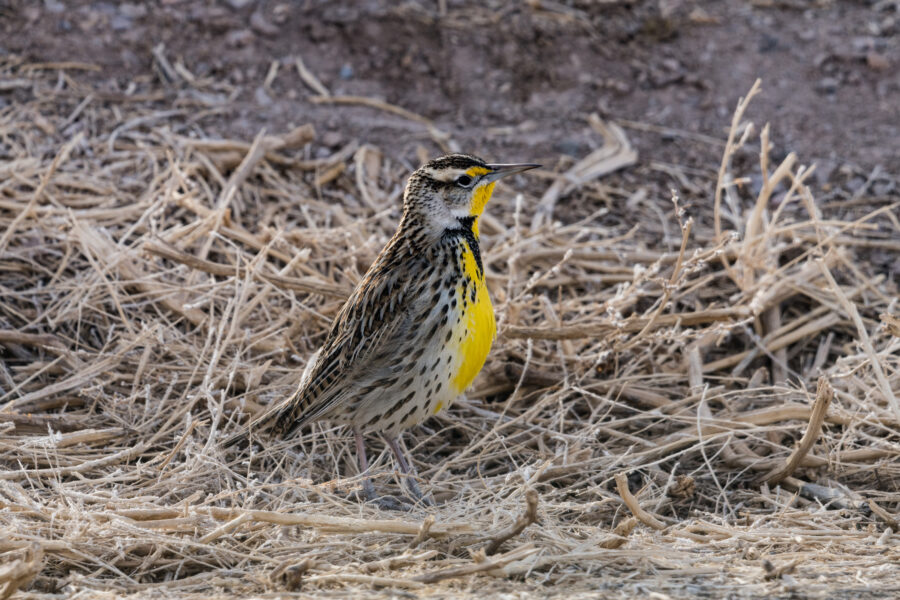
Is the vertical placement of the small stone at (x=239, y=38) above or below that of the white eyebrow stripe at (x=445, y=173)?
below

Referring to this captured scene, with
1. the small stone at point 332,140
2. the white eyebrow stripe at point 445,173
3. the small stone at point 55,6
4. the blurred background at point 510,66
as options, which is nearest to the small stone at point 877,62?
the blurred background at point 510,66

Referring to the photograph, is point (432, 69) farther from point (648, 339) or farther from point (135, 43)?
point (648, 339)

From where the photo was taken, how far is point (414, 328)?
12.7 ft

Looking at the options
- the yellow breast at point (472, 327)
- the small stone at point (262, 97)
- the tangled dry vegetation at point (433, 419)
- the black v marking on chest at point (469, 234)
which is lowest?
the tangled dry vegetation at point (433, 419)

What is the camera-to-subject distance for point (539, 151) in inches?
249

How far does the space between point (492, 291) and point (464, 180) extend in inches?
42.4

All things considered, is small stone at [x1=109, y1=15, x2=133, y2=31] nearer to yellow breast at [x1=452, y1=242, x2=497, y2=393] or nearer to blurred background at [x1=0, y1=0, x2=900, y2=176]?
blurred background at [x1=0, y1=0, x2=900, y2=176]

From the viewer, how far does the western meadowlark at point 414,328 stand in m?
3.87

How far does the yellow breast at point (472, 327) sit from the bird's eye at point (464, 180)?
0.28 metres

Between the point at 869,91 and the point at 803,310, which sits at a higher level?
the point at 869,91

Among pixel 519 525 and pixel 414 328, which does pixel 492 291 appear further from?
pixel 519 525

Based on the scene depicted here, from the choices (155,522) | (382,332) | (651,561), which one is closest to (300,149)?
(382,332)

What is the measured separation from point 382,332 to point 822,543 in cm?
167

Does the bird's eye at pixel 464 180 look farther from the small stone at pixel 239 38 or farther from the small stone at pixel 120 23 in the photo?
the small stone at pixel 120 23
